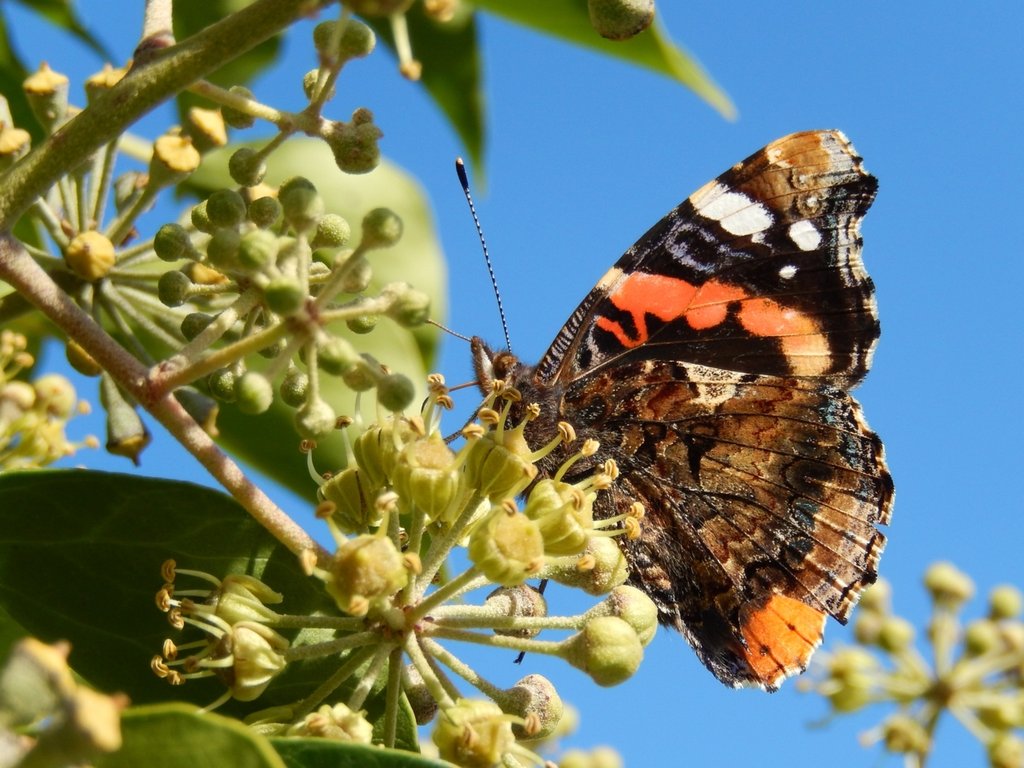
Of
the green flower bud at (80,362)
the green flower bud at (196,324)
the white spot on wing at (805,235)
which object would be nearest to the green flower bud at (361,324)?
the green flower bud at (196,324)

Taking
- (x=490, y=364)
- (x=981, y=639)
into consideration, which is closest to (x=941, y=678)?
(x=981, y=639)

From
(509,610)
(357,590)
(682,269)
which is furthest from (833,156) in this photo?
(357,590)

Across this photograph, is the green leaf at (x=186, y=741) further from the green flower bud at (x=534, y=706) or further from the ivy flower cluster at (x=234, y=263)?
the green flower bud at (x=534, y=706)

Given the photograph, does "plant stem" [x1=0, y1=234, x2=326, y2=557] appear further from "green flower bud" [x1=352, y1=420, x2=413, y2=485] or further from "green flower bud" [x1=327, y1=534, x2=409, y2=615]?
"green flower bud" [x1=352, y1=420, x2=413, y2=485]

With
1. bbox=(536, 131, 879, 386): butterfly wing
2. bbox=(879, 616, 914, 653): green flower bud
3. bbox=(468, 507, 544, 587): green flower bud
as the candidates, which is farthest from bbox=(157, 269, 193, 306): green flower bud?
bbox=(879, 616, 914, 653): green flower bud

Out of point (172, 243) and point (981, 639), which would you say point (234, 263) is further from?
point (981, 639)

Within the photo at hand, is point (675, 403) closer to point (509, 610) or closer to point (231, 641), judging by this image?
point (509, 610)
